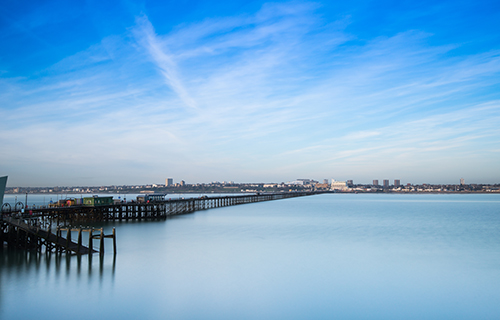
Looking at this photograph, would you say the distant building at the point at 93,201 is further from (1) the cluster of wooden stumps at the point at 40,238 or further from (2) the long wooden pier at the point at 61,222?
(1) the cluster of wooden stumps at the point at 40,238

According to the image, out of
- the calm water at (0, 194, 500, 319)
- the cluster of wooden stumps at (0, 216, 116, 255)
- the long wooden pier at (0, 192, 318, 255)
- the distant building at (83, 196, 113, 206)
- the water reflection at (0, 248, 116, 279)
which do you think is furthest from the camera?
the distant building at (83, 196, 113, 206)

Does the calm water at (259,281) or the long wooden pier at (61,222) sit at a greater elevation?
the long wooden pier at (61,222)

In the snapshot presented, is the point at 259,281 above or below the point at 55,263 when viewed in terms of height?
below

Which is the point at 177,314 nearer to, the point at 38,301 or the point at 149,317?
the point at 149,317

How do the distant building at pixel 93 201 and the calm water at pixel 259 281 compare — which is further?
the distant building at pixel 93 201

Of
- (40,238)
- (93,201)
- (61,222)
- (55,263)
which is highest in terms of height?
(93,201)

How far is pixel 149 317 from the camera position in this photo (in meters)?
14.7

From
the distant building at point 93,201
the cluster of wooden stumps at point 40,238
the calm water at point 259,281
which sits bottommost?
the calm water at point 259,281

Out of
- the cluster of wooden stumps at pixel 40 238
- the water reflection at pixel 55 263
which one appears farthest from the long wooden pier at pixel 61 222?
the water reflection at pixel 55 263

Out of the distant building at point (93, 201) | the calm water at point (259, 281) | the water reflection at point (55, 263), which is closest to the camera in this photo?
the calm water at point (259, 281)

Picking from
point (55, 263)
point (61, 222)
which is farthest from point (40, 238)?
point (61, 222)

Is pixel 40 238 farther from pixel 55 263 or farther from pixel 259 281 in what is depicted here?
pixel 259 281

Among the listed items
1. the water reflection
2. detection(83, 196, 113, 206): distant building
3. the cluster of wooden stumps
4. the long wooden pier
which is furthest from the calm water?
detection(83, 196, 113, 206): distant building

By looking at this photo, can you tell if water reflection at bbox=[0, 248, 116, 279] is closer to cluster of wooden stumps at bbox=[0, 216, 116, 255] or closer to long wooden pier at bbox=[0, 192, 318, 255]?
cluster of wooden stumps at bbox=[0, 216, 116, 255]
